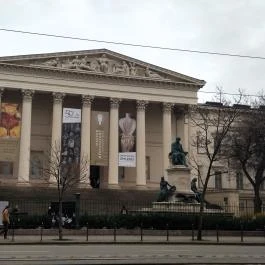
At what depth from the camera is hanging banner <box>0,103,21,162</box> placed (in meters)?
60.5

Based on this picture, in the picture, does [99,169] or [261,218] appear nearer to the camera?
[261,218]

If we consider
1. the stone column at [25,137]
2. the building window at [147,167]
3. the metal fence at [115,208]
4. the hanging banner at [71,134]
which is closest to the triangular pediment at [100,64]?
the stone column at [25,137]

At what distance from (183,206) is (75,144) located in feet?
110

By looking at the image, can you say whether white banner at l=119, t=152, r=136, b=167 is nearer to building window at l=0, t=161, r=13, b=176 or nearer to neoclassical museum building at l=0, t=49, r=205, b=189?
neoclassical museum building at l=0, t=49, r=205, b=189

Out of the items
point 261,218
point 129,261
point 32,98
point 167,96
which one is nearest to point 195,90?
point 167,96

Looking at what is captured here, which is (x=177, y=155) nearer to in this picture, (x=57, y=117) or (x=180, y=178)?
(x=180, y=178)

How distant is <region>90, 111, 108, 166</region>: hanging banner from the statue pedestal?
31191mm

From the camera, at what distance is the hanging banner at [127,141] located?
213 feet

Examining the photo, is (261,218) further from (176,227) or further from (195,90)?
(195,90)

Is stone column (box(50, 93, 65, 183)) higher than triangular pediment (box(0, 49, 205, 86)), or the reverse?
triangular pediment (box(0, 49, 205, 86))

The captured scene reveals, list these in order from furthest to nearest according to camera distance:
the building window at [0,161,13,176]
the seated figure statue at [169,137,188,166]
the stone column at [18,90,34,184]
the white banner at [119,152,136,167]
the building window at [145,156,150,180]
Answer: the building window at [145,156,150,180] < the building window at [0,161,13,176] < the white banner at [119,152,136,167] < the stone column at [18,90,34,184] < the seated figure statue at [169,137,188,166]

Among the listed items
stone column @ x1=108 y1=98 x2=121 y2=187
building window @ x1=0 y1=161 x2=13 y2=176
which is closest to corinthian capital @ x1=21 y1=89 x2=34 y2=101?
building window @ x1=0 y1=161 x2=13 y2=176

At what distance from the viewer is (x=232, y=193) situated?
195ft

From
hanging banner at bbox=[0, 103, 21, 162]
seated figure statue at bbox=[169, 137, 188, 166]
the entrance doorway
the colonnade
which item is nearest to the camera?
seated figure statue at bbox=[169, 137, 188, 166]
